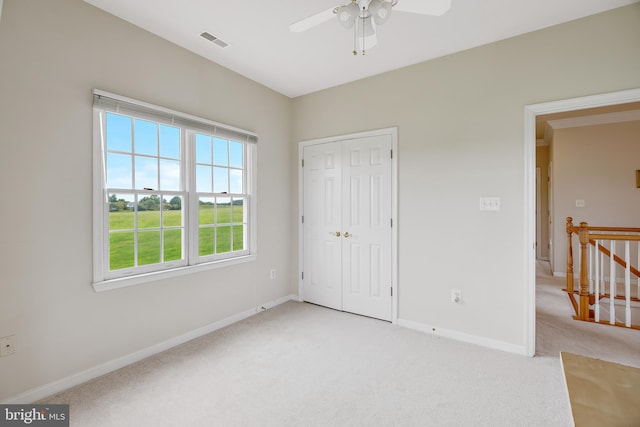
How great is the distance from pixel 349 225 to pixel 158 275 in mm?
2098

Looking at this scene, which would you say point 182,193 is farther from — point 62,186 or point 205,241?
point 62,186

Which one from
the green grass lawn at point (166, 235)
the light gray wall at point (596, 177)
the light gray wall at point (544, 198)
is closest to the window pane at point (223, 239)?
the green grass lawn at point (166, 235)

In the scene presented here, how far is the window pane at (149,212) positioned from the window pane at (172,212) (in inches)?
2.4

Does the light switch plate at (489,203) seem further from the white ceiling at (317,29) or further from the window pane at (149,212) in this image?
the window pane at (149,212)

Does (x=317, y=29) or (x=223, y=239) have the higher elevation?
(x=317, y=29)

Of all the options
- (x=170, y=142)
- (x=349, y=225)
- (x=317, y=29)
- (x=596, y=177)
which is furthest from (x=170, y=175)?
(x=596, y=177)

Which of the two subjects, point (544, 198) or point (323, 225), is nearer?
point (323, 225)

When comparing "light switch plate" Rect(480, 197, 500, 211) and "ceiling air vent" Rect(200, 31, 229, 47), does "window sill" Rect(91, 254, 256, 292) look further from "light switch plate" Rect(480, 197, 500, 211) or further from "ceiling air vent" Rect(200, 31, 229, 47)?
"light switch plate" Rect(480, 197, 500, 211)

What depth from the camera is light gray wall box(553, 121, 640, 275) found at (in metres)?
4.82

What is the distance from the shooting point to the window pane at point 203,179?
2.96 m

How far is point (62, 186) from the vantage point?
6.74 feet

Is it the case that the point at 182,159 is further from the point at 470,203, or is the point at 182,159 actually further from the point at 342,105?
the point at 470,203

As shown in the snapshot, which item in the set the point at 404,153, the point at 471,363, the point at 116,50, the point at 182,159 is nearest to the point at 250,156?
the point at 182,159

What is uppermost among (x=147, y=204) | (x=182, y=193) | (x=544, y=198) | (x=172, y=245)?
(x=544, y=198)
